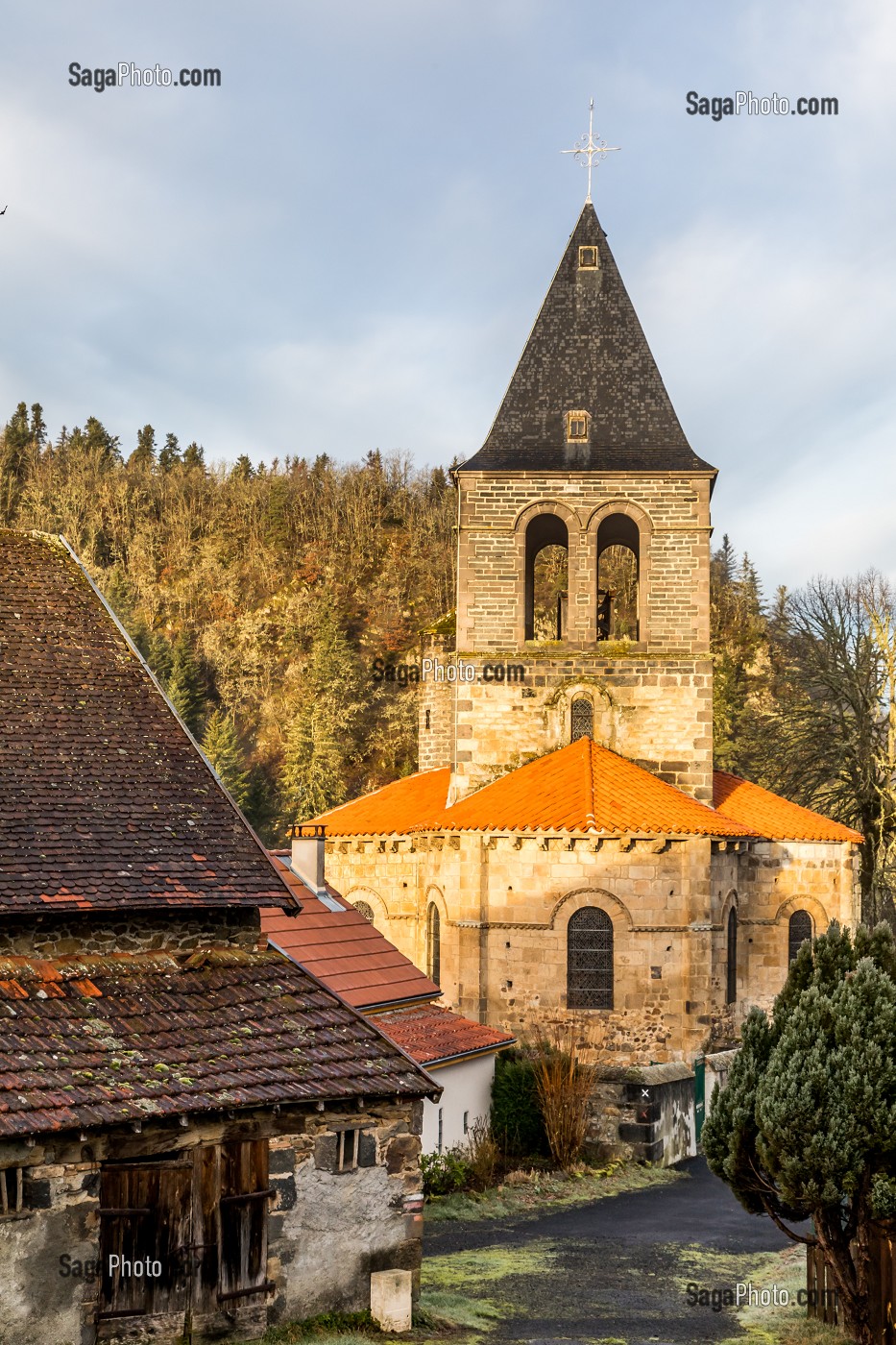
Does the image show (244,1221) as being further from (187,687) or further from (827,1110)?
(187,687)

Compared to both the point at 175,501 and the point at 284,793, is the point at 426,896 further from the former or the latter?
the point at 175,501

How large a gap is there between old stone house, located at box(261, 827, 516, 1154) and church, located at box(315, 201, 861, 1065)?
182 cm

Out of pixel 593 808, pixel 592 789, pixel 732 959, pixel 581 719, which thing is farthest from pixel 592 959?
pixel 581 719

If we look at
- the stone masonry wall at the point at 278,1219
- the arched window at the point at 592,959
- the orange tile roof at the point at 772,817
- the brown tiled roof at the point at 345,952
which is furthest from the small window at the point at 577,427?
the stone masonry wall at the point at 278,1219

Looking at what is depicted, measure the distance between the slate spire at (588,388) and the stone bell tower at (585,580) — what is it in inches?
1.3

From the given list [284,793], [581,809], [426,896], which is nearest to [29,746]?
[581,809]

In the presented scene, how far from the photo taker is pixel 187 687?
58375 mm

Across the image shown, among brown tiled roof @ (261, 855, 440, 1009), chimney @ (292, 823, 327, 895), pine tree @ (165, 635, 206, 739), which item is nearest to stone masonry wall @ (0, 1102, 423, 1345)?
brown tiled roof @ (261, 855, 440, 1009)

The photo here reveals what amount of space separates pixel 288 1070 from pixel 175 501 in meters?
Result: 64.3

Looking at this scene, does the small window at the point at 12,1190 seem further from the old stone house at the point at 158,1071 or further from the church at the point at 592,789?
the church at the point at 592,789

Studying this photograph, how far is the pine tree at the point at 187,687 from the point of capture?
180 feet

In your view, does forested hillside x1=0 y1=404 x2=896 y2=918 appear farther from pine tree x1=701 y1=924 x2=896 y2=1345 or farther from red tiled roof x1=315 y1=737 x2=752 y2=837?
pine tree x1=701 y1=924 x2=896 y2=1345

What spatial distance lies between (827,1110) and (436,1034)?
10328 mm

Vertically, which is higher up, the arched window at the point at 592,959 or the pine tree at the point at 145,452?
the pine tree at the point at 145,452
